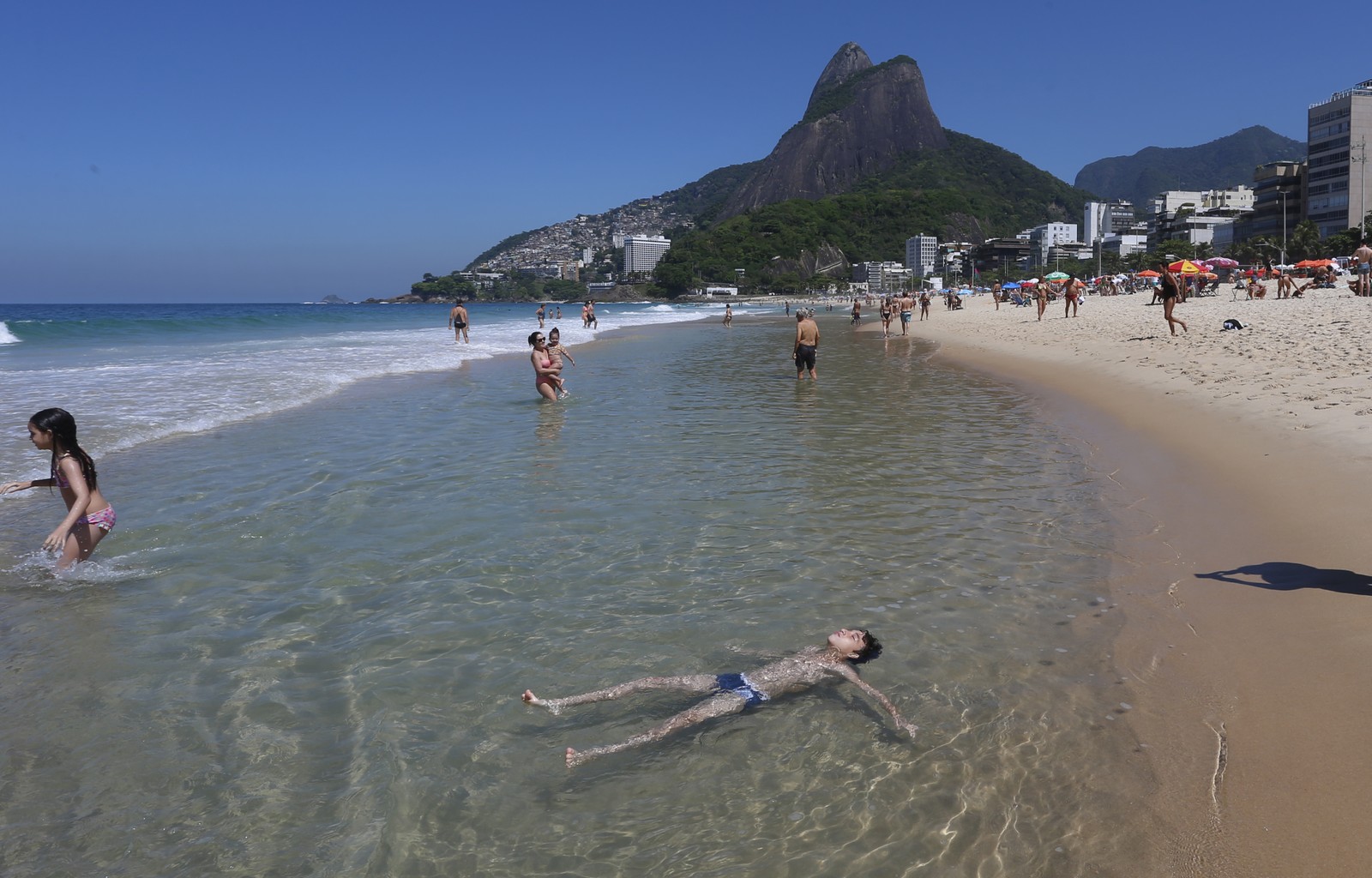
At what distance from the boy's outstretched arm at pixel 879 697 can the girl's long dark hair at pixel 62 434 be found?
486cm

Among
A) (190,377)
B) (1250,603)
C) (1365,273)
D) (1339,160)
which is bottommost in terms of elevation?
(1250,603)

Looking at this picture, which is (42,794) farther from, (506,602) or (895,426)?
(895,426)

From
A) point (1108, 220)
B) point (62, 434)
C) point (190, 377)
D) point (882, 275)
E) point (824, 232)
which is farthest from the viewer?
point (1108, 220)

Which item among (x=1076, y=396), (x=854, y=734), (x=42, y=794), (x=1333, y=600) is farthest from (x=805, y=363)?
(x=42, y=794)

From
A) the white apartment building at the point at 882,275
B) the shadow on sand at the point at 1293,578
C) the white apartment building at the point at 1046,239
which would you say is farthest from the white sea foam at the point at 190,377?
the white apartment building at the point at 1046,239

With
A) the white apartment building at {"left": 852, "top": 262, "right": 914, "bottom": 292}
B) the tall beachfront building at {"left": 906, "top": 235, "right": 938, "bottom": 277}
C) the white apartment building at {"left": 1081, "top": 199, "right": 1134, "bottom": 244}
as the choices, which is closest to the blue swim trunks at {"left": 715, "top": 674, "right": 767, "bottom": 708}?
the white apartment building at {"left": 852, "top": 262, "right": 914, "bottom": 292}

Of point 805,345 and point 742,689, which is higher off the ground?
point 805,345

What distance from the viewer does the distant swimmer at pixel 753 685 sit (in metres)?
3.69

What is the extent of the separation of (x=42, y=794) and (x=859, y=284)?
15530 cm

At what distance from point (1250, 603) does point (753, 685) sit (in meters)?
3.06

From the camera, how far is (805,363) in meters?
16.7

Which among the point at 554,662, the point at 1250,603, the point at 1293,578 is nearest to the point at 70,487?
the point at 554,662

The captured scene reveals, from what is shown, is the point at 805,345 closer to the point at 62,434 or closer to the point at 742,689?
the point at 62,434

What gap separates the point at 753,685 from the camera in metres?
3.91
